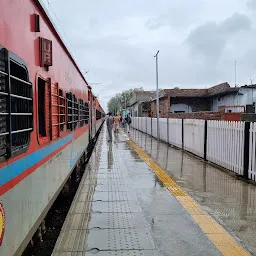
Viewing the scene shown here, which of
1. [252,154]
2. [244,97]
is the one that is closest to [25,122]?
[252,154]

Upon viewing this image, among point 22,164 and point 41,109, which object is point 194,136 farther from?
point 22,164

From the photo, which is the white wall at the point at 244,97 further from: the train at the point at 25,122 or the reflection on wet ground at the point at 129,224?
the train at the point at 25,122

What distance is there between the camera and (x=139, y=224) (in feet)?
16.8

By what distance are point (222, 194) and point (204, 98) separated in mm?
27432

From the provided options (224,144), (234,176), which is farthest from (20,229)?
(224,144)

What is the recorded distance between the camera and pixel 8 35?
2.85 meters

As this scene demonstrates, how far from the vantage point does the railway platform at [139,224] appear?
13.8 feet

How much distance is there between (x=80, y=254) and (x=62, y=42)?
3.32 m

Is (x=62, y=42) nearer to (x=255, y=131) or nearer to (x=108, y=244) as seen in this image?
(x=108, y=244)

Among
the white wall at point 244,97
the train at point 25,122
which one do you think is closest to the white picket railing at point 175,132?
the train at point 25,122

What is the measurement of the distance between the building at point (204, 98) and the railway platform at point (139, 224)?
21328mm

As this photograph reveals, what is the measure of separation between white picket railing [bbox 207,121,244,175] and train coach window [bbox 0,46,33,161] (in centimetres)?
638

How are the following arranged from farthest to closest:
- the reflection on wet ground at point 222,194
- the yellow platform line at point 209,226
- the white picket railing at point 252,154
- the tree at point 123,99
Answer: the tree at point 123,99, the white picket railing at point 252,154, the reflection on wet ground at point 222,194, the yellow platform line at point 209,226

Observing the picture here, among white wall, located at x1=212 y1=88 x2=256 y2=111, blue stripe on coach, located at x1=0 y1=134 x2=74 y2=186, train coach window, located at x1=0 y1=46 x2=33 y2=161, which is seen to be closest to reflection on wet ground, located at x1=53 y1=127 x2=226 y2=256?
blue stripe on coach, located at x1=0 y1=134 x2=74 y2=186
